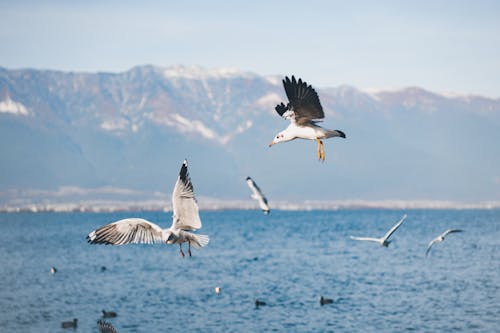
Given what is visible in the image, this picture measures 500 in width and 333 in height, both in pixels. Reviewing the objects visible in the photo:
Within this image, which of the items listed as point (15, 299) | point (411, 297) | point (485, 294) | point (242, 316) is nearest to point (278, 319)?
point (242, 316)

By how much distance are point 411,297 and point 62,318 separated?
21012mm

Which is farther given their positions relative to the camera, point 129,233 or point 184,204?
point 129,233

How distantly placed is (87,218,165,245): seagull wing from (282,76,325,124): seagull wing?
355 centimetres

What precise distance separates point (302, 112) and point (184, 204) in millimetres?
3012

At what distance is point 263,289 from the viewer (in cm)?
5500

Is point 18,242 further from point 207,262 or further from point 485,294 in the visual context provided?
point 485,294

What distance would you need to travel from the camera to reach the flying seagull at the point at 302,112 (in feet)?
49.6

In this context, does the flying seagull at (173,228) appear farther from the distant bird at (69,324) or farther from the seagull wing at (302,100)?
the distant bird at (69,324)

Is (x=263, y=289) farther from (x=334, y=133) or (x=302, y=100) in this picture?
(x=334, y=133)

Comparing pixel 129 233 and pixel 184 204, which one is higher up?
pixel 184 204

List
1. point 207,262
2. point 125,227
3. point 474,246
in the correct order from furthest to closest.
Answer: point 474,246 < point 207,262 < point 125,227

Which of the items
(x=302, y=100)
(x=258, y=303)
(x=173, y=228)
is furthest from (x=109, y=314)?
(x=302, y=100)

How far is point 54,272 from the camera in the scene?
70.2 metres

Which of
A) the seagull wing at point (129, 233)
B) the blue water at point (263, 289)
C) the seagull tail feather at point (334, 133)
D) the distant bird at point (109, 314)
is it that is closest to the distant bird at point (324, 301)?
the blue water at point (263, 289)
